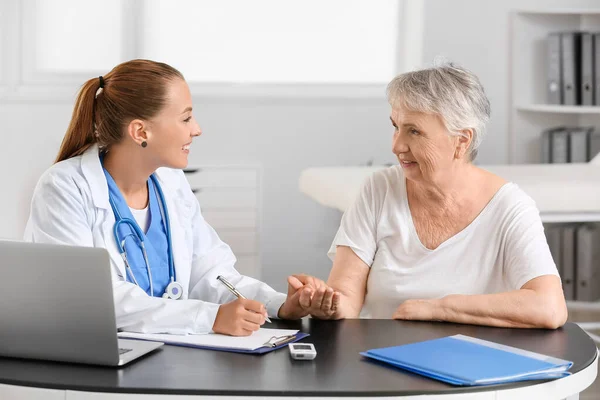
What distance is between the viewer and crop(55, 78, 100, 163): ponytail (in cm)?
203

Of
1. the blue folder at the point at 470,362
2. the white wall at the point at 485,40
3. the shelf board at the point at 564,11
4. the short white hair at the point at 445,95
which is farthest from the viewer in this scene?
the white wall at the point at 485,40

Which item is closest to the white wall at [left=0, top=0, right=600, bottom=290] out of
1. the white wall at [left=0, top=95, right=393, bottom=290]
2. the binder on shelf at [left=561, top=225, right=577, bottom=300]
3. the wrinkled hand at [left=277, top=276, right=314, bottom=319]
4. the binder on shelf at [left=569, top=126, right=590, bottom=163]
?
the white wall at [left=0, top=95, right=393, bottom=290]

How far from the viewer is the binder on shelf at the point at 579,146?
4.54 metres

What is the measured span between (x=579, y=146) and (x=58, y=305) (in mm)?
3576

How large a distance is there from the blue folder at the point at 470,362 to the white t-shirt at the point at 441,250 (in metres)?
0.47

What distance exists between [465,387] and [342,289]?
29.3 inches

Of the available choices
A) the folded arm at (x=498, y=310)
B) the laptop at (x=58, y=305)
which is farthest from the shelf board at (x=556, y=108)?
the laptop at (x=58, y=305)

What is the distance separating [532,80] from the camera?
4.86 metres

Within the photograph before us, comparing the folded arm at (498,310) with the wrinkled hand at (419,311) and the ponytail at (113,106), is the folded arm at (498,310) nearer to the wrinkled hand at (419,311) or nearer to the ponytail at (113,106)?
the wrinkled hand at (419,311)

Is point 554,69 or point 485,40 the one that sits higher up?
point 485,40

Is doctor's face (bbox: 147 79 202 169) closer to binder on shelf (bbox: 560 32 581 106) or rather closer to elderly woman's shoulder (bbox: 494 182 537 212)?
elderly woman's shoulder (bbox: 494 182 537 212)

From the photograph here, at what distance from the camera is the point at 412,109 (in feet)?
6.93

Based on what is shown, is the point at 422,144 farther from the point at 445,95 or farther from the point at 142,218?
the point at 142,218

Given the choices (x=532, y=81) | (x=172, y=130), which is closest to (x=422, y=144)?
(x=172, y=130)
